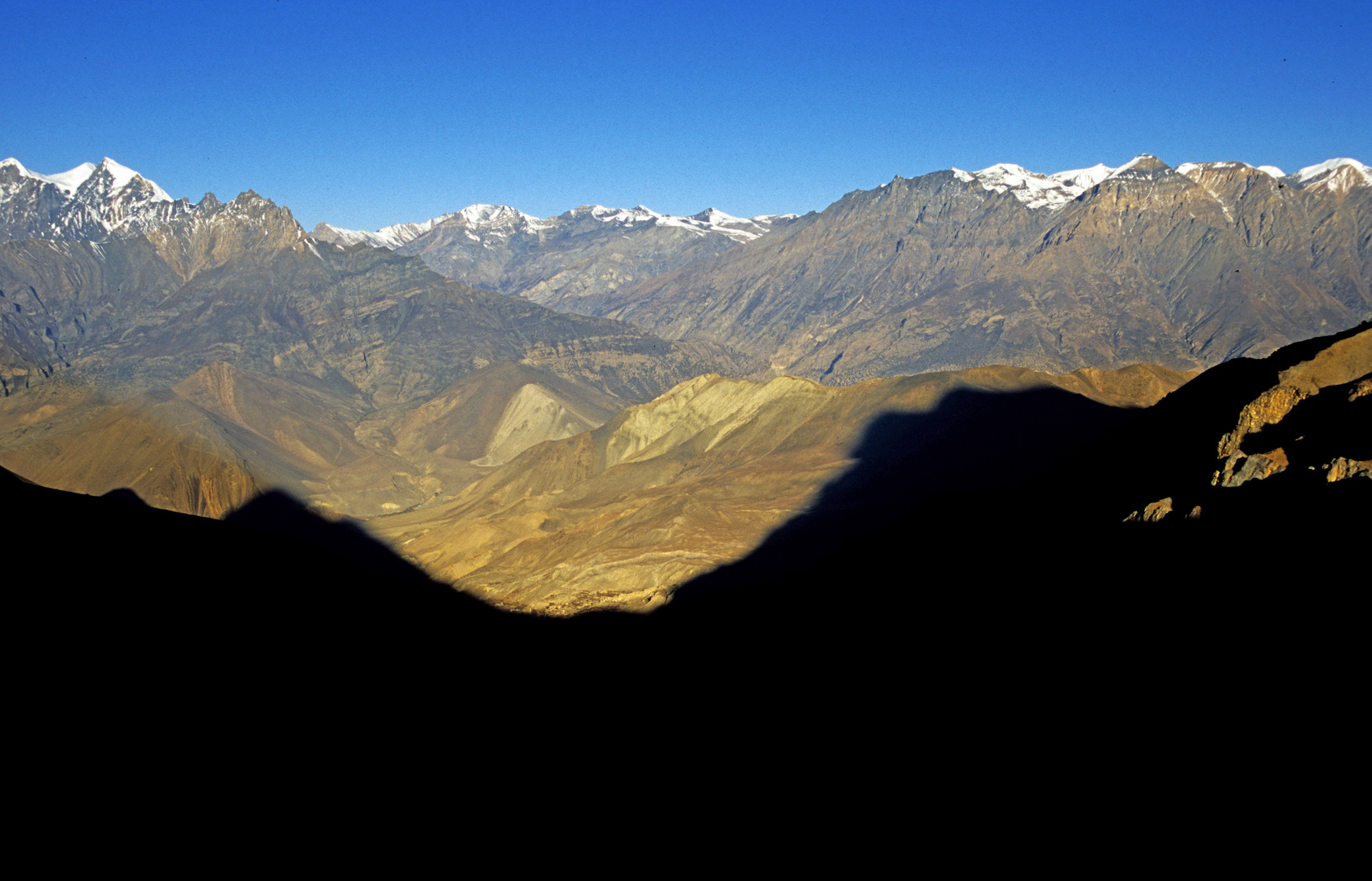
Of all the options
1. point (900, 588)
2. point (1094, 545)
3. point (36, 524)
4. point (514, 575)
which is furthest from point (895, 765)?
point (514, 575)

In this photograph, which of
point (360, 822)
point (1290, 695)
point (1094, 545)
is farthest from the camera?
point (1094, 545)

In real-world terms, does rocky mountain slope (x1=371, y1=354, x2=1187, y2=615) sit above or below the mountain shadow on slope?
above

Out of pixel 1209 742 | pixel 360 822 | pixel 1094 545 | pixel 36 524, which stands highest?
pixel 36 524

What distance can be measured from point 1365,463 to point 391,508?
139m

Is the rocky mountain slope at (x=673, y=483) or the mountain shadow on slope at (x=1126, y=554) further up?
the rocky mountain slope at (x=673, y=483)

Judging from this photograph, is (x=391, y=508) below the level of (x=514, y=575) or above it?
above

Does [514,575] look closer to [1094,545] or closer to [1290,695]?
[1094,545]

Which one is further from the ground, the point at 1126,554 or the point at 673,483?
the point at 673,483

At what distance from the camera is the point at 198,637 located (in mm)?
39719

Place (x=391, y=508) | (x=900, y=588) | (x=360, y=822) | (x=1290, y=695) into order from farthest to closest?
(x=391, y=508) < (x=900, y=588) < (x=360, y=822) < (x=1290, y=695)

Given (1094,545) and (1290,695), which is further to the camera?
(1094,545)

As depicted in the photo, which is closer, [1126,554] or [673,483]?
[1126,554]

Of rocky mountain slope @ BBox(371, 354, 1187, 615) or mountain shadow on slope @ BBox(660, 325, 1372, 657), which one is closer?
mountain shadow on slope @ BBox(660, 325, 1372, 657)

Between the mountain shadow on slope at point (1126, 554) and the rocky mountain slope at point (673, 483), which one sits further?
the rocky mountain slope at point (673, 483)
